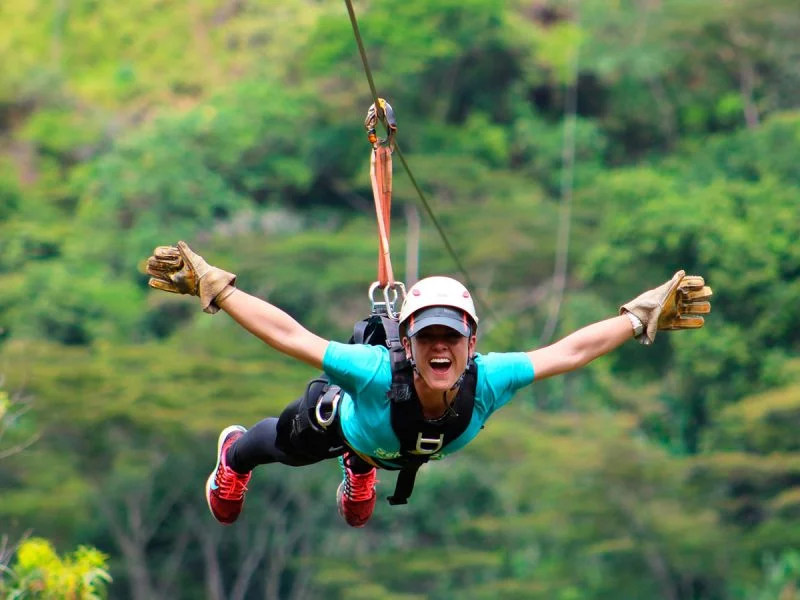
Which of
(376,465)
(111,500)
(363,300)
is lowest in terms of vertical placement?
(376,465)

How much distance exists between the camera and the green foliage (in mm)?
8336

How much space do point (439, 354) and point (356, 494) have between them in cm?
157

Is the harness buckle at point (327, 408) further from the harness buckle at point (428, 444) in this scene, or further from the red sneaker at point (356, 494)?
the red sneaker at point (356, 494)

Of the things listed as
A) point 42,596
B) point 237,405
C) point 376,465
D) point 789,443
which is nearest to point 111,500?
point 237,405

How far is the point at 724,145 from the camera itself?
3133cm

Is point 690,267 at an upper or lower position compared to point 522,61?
lower

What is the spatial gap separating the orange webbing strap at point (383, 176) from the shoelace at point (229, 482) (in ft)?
3.30

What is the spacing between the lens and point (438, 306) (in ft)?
20.4

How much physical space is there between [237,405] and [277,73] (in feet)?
48.2

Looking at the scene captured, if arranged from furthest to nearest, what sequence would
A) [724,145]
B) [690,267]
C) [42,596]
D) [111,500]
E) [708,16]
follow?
[708,16] → [724,145] → [690,267] → [111,500] → [42,596]

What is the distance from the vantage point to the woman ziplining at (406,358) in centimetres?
622

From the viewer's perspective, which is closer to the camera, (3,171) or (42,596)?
(42,596)

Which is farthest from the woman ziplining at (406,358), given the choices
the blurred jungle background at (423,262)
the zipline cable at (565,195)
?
the zipline cable at (565,195)

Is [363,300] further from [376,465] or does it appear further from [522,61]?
[376,465]
